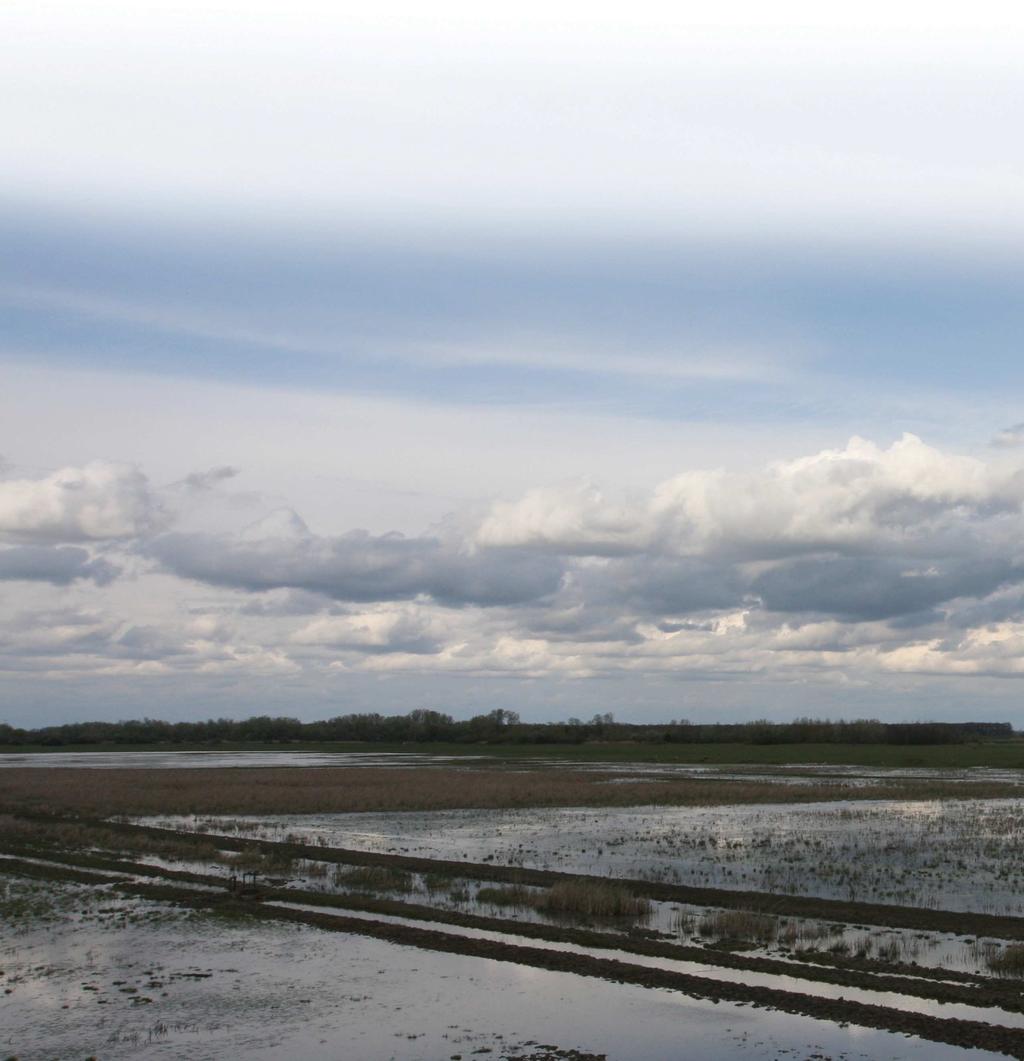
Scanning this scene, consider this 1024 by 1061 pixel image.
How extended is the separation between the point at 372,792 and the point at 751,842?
31624mm

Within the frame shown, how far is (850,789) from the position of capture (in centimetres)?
6981

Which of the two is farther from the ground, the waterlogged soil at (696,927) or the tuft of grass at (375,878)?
the waterlogged soil at (696,927)

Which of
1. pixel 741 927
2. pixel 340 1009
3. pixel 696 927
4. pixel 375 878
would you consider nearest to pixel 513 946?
pixel 696 927

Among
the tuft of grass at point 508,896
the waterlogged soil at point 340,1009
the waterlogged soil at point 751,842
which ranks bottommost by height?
the waterlogged soil at point 751,842

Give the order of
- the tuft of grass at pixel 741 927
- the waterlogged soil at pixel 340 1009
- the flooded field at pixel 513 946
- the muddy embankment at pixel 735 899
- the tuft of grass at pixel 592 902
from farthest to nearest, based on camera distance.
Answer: the tuft of grass at pixel 592 902, the muddy embankment at pixel 735 899, the tuft of grass at pixel 741 927, the flooded field at pixel 513 946, the waterlogged soil at pixel 340 1009

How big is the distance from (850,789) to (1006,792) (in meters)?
8.82

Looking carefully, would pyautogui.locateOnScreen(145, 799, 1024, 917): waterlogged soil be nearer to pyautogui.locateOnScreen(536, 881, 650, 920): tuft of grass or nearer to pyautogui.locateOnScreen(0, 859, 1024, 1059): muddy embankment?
pyautogui.locateOnScreen(536, 881, 650, 920): tuft of grass

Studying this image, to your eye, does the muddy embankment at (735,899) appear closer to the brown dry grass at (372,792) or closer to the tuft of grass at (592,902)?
the tuft of grass at (592,902)

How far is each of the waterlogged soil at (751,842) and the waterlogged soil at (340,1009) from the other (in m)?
10.8

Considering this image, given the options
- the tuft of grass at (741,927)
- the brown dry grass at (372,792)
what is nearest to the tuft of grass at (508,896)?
the tuft of grass at (741,927)

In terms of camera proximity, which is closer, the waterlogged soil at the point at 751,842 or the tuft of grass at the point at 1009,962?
the tuft of grass at the point at 1009,962

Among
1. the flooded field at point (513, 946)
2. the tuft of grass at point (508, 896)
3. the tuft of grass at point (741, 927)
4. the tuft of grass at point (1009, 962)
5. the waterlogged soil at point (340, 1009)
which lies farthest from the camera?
the tuft of grass at point (508, 896)

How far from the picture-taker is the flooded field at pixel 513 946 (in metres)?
16.1

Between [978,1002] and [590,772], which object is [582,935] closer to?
[978,1002]
